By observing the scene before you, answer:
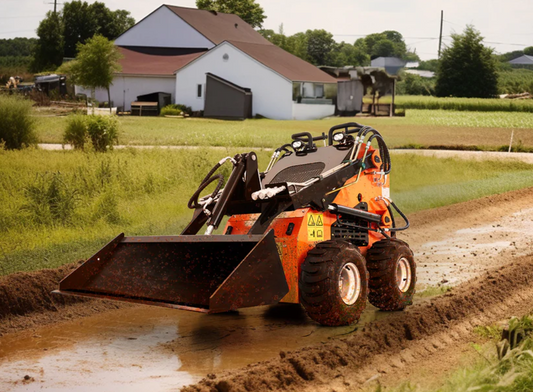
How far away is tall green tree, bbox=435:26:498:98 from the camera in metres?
26.7

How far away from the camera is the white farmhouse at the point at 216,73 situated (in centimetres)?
3550

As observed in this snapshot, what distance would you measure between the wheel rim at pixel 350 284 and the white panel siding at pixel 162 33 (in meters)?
36.9

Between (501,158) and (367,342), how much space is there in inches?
670

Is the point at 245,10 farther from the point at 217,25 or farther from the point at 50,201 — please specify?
the point at 50,201

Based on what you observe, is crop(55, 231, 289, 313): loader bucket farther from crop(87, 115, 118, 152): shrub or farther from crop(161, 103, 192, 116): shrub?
crop(161, 103, 192, 116): shrub

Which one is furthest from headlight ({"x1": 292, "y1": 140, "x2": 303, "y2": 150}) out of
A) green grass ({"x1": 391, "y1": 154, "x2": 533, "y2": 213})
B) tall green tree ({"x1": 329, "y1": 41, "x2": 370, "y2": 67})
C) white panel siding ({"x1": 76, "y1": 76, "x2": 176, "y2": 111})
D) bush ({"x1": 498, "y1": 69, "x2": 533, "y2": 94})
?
tall green tree ({"x1": 329, "y1": 41, "x2": 370, "y2": 67})

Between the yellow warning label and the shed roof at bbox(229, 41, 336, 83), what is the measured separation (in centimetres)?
2885

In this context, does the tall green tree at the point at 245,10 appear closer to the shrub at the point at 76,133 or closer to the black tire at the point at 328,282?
the shrub at the point at 76,133

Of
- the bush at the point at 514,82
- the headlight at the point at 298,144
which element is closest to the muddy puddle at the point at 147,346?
the headlight at the point at 298,144

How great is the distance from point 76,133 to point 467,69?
1495 cm

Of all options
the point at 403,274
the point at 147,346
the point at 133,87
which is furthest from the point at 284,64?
the point at 147,346

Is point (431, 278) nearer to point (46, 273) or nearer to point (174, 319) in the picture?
point (174, 319)

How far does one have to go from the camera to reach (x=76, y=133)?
1895cm

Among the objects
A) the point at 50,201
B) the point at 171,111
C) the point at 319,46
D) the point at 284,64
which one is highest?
the point at 319,46
